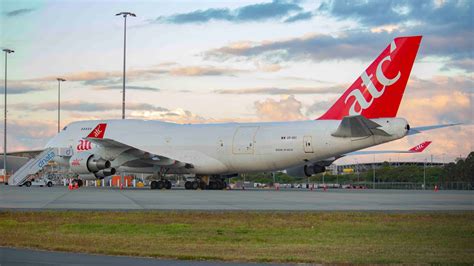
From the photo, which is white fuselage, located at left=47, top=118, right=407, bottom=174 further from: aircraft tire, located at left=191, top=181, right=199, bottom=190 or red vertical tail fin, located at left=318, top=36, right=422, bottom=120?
red vertical tail fin, located at left=318, top=36, right=422, bottom=120

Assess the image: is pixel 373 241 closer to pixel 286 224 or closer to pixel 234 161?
pixel 286 224

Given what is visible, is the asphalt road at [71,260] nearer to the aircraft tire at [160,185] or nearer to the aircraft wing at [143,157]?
the aircraft wing at [143,157]

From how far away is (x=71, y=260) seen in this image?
12094 mm

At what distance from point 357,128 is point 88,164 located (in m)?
17.0

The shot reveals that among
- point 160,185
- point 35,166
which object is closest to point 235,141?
point 160,185

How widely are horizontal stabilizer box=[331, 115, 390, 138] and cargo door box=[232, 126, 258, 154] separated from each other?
649 cm

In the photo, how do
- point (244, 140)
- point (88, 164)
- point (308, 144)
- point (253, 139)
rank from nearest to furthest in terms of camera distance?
point (308, 144), point (253, 139), point (244, 140), point (88, 164)

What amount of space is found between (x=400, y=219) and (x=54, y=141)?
38.1 metres

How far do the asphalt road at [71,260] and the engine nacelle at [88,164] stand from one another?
3209cm

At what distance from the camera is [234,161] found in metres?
45.0

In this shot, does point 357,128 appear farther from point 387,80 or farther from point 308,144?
point 308,144

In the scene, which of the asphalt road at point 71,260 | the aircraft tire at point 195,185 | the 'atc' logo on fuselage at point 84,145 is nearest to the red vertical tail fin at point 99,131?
the 'atc' logo on fuselage at point 84,145

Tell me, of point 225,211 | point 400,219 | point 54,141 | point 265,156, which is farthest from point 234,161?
point 400,219

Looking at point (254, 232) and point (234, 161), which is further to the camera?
point (234, 161)
